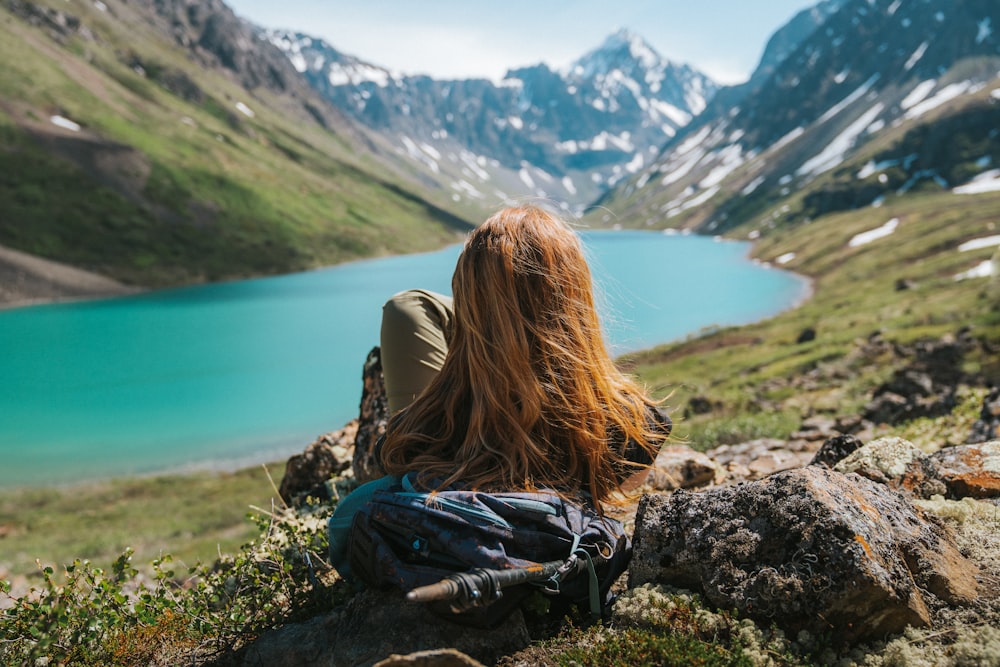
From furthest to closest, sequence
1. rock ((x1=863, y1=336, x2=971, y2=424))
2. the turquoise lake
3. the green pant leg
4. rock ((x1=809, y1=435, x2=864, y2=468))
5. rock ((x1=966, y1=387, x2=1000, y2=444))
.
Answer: the turquoise lake, rock ((x1=863, y1=336, x2=971, y2=424)), rock ((x1=966, y1=387, x2=1000, y2=444)), rock ((x1=809, y1=435, x2=864, y2=468)), the green pant leg

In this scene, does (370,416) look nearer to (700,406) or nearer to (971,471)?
(971,471)

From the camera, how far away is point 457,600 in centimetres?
328

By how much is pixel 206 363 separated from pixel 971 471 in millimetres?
58310

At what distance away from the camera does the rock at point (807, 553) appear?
11.4ft

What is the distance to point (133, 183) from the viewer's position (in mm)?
135875

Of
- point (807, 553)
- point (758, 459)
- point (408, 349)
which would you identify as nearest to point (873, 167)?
point (758, 459)

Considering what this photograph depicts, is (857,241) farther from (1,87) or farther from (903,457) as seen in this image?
(1,87)

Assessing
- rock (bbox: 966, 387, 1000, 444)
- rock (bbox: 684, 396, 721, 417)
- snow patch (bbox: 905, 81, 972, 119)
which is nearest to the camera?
rock (bbox: 966, 387, 1000, 444)

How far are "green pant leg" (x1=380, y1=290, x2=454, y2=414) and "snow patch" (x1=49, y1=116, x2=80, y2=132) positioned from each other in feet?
546

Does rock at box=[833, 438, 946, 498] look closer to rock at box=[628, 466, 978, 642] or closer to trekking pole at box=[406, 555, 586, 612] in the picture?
rock at box=[628, 466, 978, 642]

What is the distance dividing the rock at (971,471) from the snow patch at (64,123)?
170 m

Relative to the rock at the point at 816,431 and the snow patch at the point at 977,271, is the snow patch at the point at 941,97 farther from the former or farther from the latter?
the rock at the point at 816,431

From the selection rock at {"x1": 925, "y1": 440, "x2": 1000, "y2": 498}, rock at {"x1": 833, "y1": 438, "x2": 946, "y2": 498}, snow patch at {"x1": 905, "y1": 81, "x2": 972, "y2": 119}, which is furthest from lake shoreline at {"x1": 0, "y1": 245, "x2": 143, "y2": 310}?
snow patch at {"x1": 905, "y1": 81, "x2": 972, "y2": 119}

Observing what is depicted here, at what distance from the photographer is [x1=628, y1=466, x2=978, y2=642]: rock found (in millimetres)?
3479
